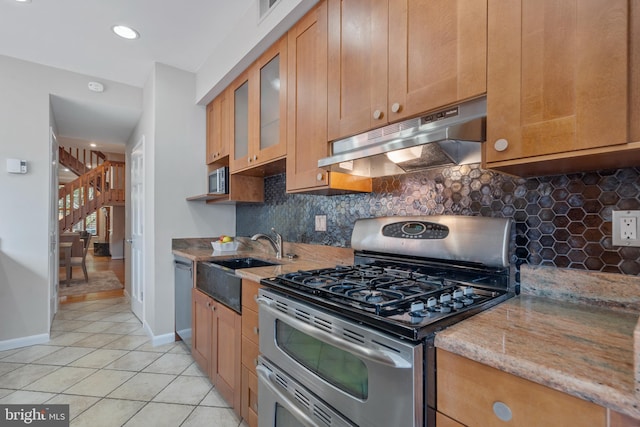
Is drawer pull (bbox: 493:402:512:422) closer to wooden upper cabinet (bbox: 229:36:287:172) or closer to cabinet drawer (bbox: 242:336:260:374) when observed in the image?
cabinet drawer (bbox: 242:336:260:374)

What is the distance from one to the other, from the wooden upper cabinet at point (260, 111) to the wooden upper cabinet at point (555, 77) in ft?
4.17

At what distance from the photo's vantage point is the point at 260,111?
2271 millimetres

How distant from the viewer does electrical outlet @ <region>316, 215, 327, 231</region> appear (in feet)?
7.08

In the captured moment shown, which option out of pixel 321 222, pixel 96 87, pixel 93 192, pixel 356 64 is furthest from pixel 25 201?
pixel 93 192

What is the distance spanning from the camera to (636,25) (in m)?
0.75

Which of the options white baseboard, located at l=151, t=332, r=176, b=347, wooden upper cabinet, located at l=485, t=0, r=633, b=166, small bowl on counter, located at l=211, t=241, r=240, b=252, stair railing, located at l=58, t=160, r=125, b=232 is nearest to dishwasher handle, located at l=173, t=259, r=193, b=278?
small bowl on counter, located at l=211, t=241, r=240, b=252

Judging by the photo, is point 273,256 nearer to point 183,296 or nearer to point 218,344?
point 218,344

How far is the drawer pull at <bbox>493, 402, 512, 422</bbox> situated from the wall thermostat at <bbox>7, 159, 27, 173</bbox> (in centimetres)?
395

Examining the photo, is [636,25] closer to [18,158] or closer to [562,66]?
[562,66]

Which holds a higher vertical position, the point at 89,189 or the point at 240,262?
the point at 89,189

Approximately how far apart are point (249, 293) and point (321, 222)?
0.73m

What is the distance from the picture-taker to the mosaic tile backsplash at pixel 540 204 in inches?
40.5

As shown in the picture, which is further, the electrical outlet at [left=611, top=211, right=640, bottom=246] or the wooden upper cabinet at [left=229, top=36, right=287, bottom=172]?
the wooden upper cabinet at [left=229, top=36, right=287, bottom=172]

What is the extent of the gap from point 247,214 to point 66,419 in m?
2.02
